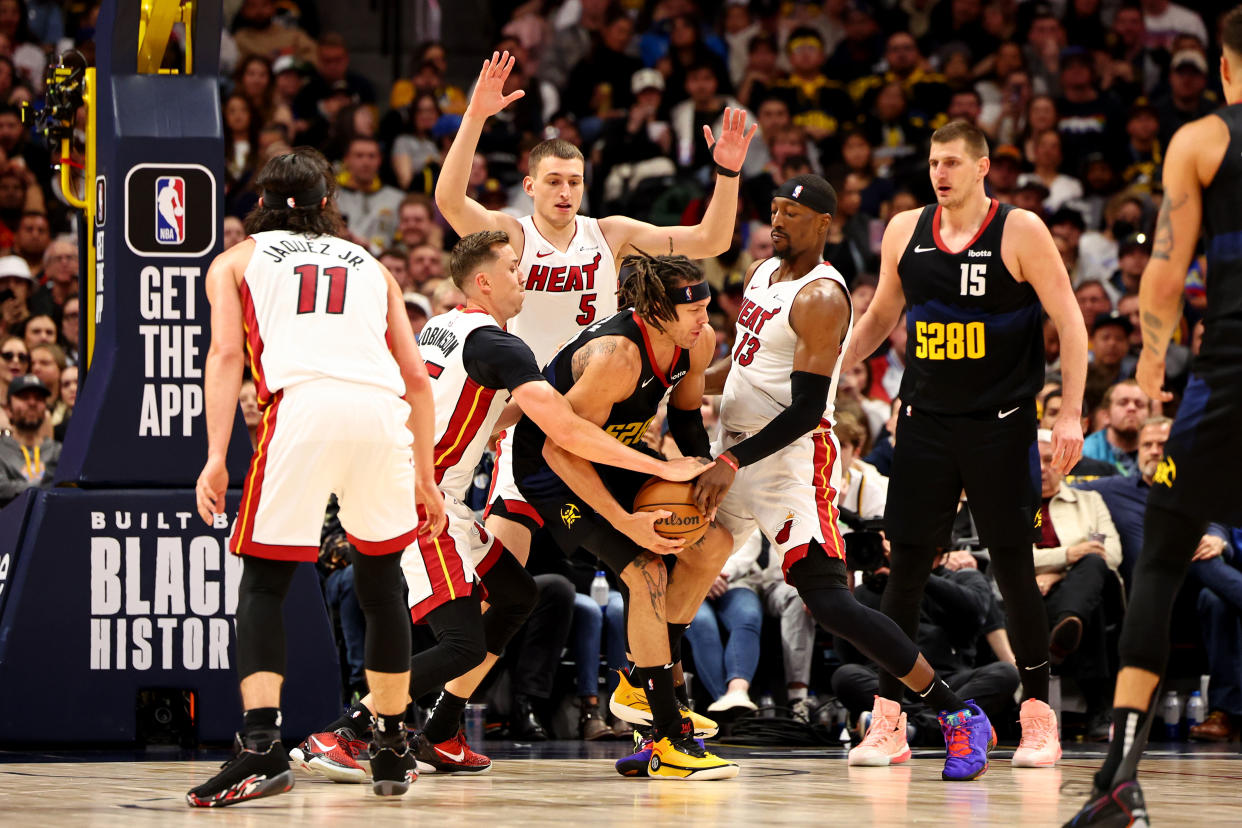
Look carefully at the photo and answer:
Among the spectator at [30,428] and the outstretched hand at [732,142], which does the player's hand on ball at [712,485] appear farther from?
the spectator at [30,428]

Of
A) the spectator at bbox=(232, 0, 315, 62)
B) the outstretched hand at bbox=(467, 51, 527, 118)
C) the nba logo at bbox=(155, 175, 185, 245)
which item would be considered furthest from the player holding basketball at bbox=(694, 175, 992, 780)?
the spectator at bbox=(232, 0, 315, 62)

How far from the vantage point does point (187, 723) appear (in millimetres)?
7051

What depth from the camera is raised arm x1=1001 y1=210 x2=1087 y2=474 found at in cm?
620

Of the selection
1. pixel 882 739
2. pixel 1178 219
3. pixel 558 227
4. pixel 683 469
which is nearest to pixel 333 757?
pixel 683 469

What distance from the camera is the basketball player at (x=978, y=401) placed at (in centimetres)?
625

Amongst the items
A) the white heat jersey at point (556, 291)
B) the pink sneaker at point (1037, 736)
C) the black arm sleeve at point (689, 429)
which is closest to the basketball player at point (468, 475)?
the black arm sleeve at point (689, 429)

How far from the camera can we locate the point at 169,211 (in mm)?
7137

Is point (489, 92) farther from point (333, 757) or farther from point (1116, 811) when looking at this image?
point (1116, 811)

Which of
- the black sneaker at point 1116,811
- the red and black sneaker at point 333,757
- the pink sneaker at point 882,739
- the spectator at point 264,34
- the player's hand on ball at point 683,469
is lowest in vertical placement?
the pink sneaker at point 882,739

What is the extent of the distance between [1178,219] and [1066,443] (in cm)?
203

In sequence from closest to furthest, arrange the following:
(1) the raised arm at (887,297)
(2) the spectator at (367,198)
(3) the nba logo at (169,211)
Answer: (1) the raised arm at (887,297) → (3) the nba logo at (169,211) → (2) the spectator at (367,198)

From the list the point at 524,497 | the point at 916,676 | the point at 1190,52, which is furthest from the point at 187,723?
the point at 1190,52

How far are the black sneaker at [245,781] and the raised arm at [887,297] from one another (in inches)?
117

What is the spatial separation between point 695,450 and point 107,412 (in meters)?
2.61
